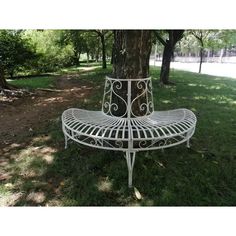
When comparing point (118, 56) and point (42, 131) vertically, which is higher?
point (118, 56)

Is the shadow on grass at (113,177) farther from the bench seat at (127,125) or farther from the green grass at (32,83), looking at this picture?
the green grass at (32,83)

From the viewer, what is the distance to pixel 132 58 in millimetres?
3662

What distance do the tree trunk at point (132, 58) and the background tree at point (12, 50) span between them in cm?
1090

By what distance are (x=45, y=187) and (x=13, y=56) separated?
12378 mm

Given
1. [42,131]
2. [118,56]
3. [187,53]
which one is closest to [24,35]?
[42,131]

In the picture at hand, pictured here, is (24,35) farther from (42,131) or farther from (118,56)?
(118,56)

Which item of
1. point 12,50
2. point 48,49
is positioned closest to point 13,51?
point 12,50

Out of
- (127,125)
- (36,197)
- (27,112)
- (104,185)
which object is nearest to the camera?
(36,197)

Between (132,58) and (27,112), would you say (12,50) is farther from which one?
(132,58)

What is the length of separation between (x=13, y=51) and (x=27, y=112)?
28.1 feet

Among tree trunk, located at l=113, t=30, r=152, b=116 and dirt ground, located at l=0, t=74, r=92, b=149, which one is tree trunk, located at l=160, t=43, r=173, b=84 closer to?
dirt ground, located at l=0, t=74, r=92, b=149

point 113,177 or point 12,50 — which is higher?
point 12,50

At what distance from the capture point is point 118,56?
3773mm

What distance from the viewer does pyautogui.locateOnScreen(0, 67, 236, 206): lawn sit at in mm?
2908
